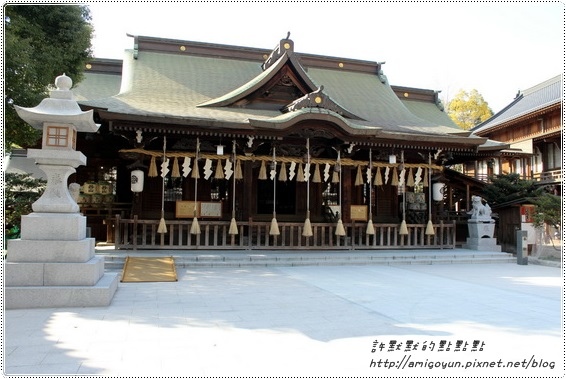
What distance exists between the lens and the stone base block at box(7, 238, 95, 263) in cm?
651

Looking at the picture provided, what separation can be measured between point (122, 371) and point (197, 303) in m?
2.93

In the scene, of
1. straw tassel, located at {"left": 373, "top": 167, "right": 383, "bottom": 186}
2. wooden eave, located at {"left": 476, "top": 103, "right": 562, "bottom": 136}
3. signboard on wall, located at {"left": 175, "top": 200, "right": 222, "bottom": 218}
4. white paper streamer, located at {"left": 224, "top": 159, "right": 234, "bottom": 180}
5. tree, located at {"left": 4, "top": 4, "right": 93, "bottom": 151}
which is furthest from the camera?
wooden eave, located at {"left": 476, "top": 103, "right": 562, "bottom": 136}

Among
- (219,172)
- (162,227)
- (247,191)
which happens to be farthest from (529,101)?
(162,227)

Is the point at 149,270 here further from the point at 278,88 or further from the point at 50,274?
the point at 278,88

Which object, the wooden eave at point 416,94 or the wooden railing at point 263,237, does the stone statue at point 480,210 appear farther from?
the wooden eave at point 416,94

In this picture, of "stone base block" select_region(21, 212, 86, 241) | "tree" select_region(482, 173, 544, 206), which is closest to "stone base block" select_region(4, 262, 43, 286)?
"stone base block" select_region(21, 212, 86, 241)

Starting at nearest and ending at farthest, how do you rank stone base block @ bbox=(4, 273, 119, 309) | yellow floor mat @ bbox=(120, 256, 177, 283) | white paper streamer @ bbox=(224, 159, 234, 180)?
stone base block @ bbox=(4, 273, 119, 309)
yellow floor mat @ bbox=(120, 256, 177, 283)
white paper streamer @ bbox=(224, 159, 234, 180)

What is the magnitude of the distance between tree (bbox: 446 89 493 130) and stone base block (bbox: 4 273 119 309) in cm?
3918

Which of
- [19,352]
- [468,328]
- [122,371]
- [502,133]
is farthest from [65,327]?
[502,133]

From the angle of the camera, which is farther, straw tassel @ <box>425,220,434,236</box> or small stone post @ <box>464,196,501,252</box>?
small stone post @ <box>464,196,501,252</box>

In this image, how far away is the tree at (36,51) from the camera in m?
9.29

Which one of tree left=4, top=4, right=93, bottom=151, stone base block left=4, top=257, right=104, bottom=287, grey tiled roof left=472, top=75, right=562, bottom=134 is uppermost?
grey tiled roof left=472, top=75, right=562, bottom=134

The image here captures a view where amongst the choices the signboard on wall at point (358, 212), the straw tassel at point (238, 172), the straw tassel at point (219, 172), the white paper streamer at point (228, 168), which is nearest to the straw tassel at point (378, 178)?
the signboard on wall at point (358, 212)

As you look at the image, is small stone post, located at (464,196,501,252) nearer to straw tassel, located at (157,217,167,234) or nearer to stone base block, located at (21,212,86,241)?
straw tassel, located at (157,217,167,234)
